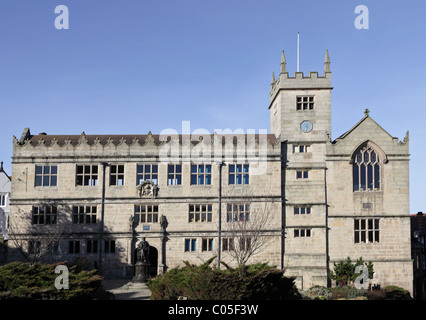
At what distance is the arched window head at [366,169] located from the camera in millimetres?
41875

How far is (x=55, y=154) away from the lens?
4178cm

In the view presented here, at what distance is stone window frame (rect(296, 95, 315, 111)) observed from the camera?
43384mm

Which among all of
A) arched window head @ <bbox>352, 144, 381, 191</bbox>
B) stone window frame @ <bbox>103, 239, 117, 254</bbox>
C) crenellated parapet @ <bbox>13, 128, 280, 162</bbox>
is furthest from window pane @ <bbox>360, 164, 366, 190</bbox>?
stone window frame @ <bbox>103, 239, 117, 254</bbox>

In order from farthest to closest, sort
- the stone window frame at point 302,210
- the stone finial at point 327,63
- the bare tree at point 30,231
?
the stone finial at point 327,63 < the stone window frame at point 302,210 < the bare tree at point 30,231

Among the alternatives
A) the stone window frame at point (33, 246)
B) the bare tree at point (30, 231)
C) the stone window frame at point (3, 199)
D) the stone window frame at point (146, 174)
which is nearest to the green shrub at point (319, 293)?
the stone window frame at point (146, 174)

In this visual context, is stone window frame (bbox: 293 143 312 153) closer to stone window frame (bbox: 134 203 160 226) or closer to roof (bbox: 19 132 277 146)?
roof (bbox: 19 132 277 146)

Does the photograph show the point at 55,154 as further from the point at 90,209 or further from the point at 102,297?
the point at 102,297

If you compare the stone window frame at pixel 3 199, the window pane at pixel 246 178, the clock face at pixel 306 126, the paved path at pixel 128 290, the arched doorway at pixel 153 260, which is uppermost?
the clock face at pixel 306 126

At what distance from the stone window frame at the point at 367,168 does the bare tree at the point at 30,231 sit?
24.1 m

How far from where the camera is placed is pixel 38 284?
2273cm

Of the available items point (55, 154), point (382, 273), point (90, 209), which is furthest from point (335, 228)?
point (55, 154)

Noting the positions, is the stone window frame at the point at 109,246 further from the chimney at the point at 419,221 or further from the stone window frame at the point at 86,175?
the chimney at the point at 419,221

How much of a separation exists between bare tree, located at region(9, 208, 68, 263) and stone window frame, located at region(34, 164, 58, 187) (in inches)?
96.1
